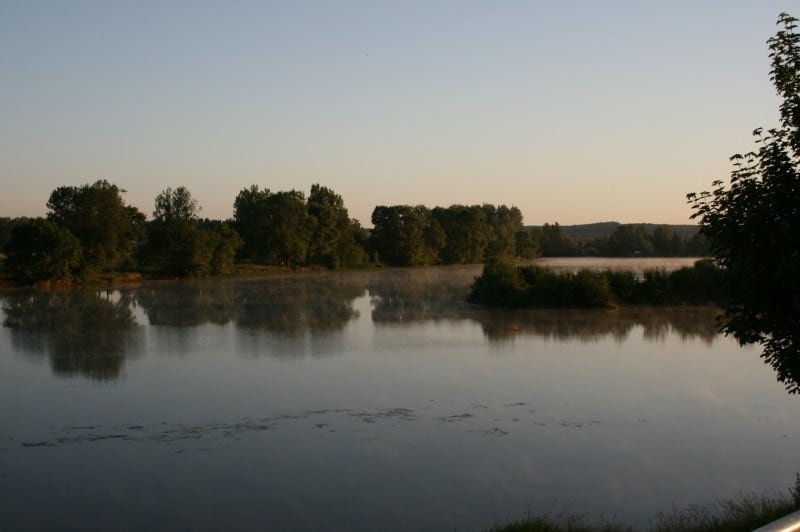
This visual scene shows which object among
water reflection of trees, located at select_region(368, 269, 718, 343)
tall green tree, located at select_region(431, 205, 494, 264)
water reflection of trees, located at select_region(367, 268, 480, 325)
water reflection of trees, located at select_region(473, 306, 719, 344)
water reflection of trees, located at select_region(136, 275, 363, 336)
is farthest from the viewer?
tall green tree, located at select_region(431, 205, 494, 264)

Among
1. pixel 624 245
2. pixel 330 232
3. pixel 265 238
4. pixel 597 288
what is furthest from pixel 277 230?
pixel 624 245

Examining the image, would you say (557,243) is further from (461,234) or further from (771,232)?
(771,232)

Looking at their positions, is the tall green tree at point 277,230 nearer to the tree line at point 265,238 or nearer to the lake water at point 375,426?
the tree line at point 265,238

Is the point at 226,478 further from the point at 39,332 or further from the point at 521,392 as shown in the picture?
the point at 39,332

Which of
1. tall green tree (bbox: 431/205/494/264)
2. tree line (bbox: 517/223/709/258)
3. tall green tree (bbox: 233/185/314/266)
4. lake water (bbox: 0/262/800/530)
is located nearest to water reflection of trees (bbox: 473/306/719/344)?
lake water (bbox: 0/262/800/530)

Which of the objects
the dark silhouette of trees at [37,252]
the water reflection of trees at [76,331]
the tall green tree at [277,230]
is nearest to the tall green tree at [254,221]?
the tall green tree at [277,230]

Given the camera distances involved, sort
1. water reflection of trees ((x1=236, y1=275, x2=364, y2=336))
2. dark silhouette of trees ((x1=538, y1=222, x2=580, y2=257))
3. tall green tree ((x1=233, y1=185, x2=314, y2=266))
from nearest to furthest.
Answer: water reflection of trees ((x1=236, y1=275, x2=364, y2=336)) → tall green tree ((x1=233, y1=185, x2=314, y2=266)) → dark silhouette of trees ((x1=538, y1=222, x2=580, y2=257))

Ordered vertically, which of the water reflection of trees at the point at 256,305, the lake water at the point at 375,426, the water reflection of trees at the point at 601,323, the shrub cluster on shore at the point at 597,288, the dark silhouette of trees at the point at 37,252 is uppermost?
the dark silhouette of trees at the point at 37,252

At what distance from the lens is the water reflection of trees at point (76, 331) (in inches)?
749

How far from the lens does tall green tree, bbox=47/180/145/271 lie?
2063 inches

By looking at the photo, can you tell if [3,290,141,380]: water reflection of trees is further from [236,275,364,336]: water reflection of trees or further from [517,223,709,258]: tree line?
[517,223,709,258]: tree line

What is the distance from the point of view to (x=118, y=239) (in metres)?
54.7

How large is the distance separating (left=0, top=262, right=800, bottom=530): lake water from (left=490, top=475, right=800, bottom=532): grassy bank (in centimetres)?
39

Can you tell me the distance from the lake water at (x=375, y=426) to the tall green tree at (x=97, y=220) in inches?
1120
